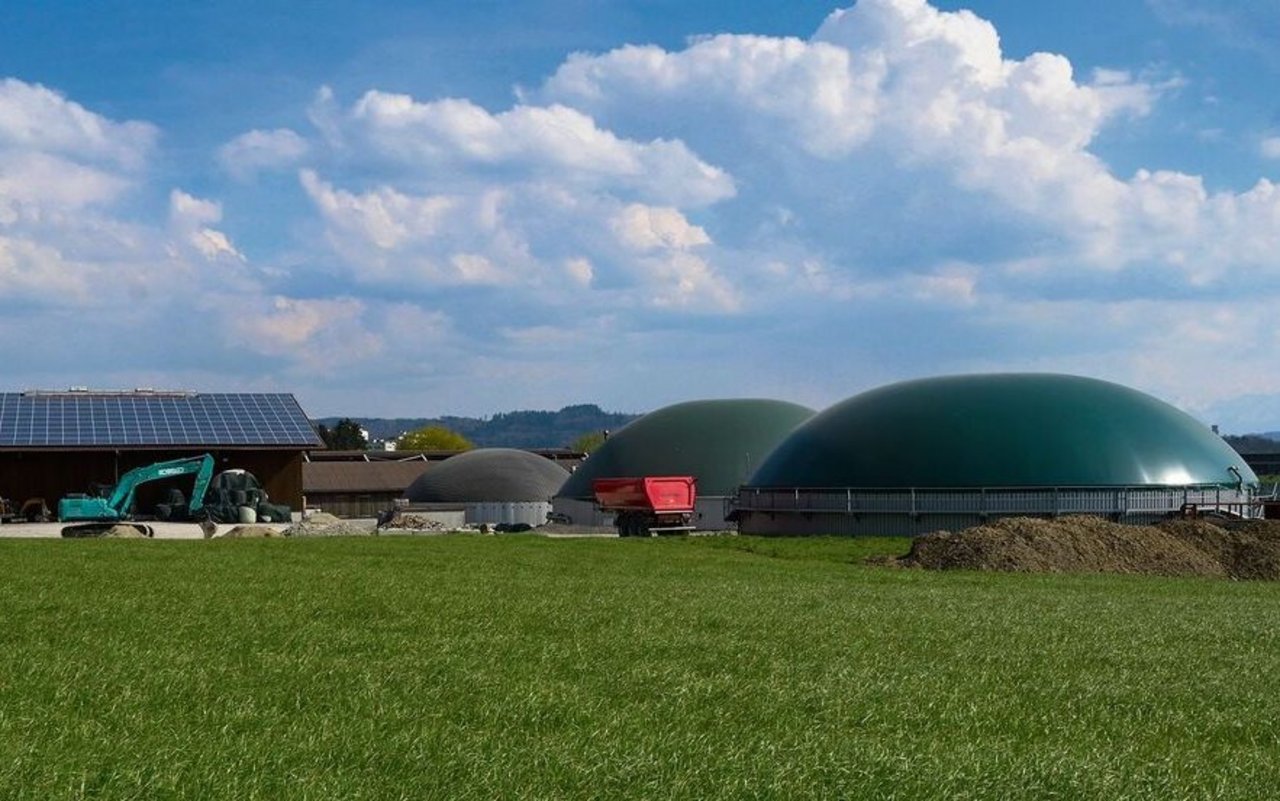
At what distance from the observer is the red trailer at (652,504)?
2149 inches

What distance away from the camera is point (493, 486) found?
84.6 metres

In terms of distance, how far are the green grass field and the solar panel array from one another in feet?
143

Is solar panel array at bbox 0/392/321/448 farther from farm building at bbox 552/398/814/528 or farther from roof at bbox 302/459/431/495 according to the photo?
roof at bbox 302/459/431/495

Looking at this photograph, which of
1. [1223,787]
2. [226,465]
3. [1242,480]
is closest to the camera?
[1223,787]

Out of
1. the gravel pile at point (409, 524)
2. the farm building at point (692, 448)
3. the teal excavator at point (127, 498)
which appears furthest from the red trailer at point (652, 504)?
the teal excavator at point (127, 498)

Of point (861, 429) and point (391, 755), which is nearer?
point (391, 755)

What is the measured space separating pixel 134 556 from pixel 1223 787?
21.0m

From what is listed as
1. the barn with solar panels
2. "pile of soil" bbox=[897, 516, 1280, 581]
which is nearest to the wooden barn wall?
the barn with solar panels

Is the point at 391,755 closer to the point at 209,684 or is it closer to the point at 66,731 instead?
the point at 66,731

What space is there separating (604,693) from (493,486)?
75416 mm

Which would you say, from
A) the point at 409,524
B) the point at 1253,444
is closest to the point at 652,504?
the point at 409,524

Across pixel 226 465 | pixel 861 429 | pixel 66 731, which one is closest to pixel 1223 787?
pixel 66 731

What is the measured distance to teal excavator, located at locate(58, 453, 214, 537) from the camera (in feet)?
172

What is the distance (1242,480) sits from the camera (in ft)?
161
